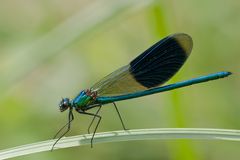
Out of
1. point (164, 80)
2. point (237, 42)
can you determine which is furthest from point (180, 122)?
point (237, 42)

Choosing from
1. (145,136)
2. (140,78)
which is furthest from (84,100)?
(145,136)

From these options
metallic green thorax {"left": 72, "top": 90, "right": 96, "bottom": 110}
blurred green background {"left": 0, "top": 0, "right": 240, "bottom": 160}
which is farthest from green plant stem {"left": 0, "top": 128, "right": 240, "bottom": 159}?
metallic green thorax {"left": 72, "top": 90, "right": 96, "bottom": 110}

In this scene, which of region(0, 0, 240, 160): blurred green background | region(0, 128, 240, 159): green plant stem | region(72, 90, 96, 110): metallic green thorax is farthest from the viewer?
region(72, 90, 96, 110): metallic green thorax

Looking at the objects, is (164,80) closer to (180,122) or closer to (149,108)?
(180,122)

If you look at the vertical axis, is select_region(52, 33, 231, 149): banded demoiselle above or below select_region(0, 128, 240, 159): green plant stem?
above

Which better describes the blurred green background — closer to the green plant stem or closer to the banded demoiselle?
the banded demoiselle

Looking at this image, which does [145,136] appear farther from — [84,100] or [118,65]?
[118,65]
